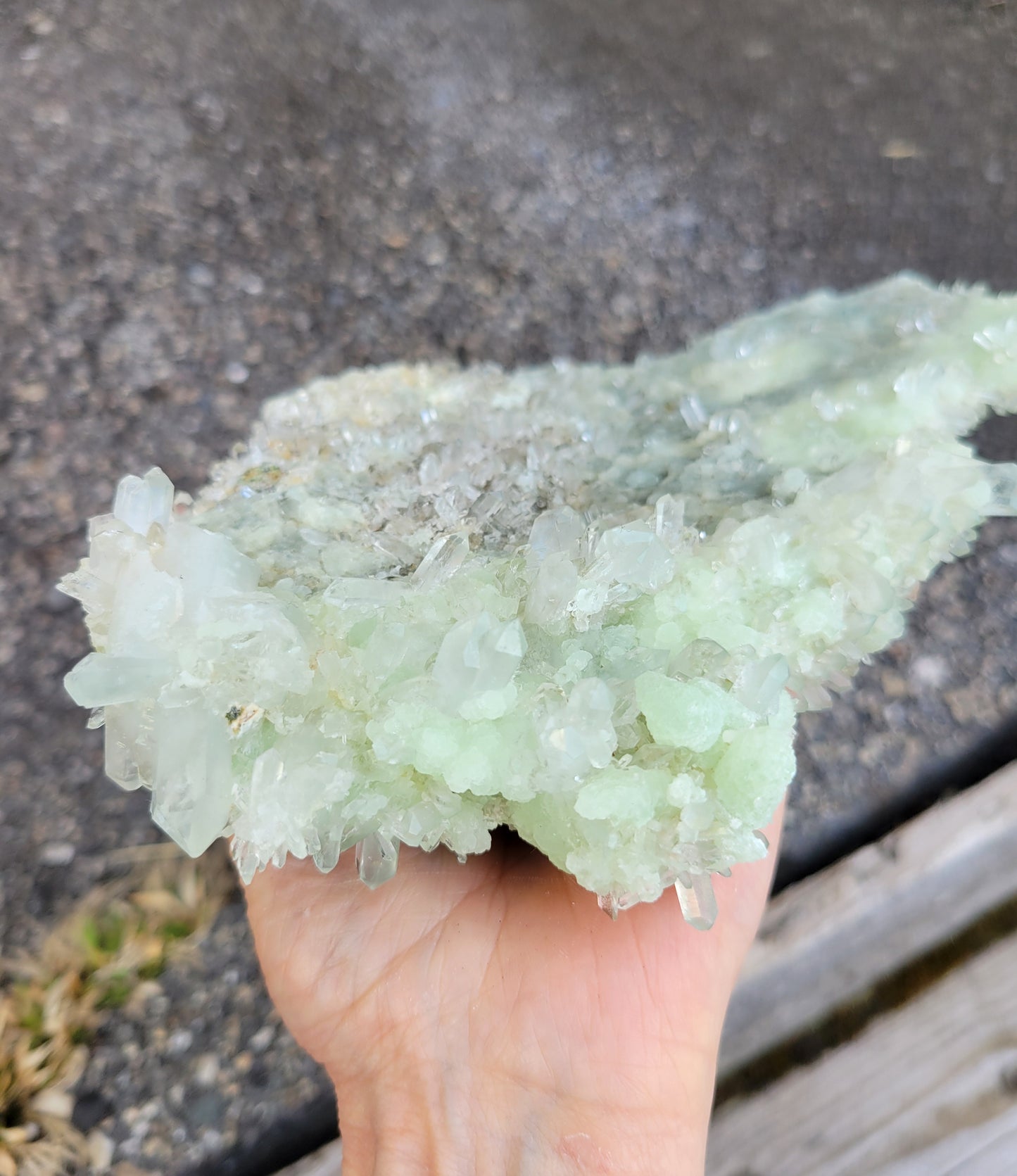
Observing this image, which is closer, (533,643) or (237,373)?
(533,643)

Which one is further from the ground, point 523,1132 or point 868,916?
point 523,1132

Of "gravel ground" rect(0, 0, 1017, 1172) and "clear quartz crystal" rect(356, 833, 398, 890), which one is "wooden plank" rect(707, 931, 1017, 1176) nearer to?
"gravel ground" rect(0, 0, 1017, 1172)

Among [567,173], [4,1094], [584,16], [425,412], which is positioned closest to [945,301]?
[425,412]

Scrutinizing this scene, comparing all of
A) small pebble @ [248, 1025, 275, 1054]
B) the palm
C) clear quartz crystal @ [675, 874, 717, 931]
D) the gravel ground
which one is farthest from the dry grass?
clear quartz crystal @ [675, 874, 717, 931]

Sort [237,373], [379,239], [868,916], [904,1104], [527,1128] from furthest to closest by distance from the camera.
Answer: [379,239] → [237,373] → [868,916] → [904,1104] → [527,1128]

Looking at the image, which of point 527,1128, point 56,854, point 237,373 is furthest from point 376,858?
point 237,373

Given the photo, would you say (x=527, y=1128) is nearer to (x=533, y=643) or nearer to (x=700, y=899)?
(x=700, y=899)

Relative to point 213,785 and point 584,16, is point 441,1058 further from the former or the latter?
point 584,16
